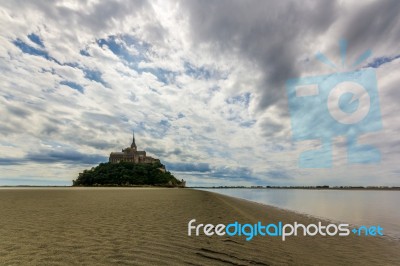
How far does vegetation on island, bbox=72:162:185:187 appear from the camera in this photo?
159875 millimetres

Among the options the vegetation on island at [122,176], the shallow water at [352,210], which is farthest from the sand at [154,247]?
the vegetation on island at [122,176]

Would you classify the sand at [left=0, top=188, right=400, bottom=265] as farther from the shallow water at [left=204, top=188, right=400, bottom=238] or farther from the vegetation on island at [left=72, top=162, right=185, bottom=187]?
the vegetation on island at [left=72, top=162, right=185, bottom=187]

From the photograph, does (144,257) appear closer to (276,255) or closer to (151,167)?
(276,255)

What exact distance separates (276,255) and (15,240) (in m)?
8.73

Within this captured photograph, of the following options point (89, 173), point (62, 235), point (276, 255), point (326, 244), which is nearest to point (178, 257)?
point (276, 255)

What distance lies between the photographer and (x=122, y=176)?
16038cm

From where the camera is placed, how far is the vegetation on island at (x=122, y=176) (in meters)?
160

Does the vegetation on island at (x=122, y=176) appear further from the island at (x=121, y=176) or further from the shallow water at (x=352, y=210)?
the shallow water at (x=352, y=210)

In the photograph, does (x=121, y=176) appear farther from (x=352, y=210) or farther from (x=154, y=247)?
(x=154, y=247)

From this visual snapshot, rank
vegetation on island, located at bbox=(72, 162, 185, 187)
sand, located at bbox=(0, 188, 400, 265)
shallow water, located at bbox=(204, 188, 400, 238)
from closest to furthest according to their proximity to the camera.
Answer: sand, located at bbox=(0, 188, 400, 265)
shallow water, located at bbox=(204, 188, 400, 238)
vegetation on island, located at bbox=(72, 162, 185, 187)

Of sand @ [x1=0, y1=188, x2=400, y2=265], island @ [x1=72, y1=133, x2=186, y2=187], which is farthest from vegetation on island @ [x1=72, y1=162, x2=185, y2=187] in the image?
sand @ [x1=0, y1=188, x2=400, y2=265]

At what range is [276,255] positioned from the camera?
26.6 feet

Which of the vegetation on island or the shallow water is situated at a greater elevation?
the vegetation on island

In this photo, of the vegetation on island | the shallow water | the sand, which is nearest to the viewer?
the sand
